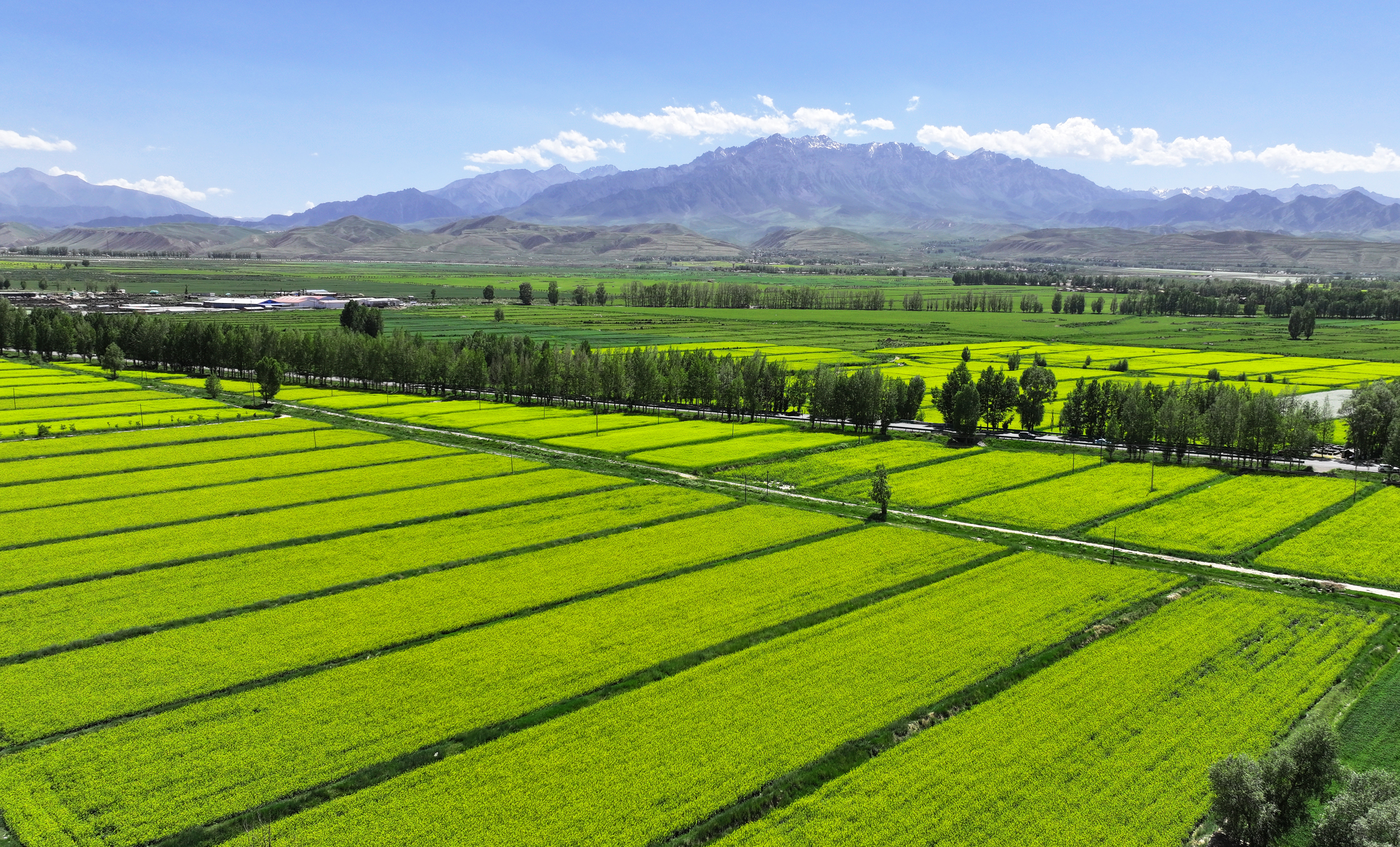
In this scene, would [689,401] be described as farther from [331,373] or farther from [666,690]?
[666,690]

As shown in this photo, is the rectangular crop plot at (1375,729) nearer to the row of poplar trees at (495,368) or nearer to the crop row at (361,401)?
the row of poplar trees at (495,368)

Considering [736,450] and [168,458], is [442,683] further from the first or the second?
[168,458]

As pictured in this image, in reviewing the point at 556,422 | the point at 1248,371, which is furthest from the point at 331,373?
the point at 1248,371

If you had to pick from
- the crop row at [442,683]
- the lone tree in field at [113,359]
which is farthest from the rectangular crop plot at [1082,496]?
the lone tree in field at [113,359]

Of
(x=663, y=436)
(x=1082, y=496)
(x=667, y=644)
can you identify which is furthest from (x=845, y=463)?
(x=667, y=644)

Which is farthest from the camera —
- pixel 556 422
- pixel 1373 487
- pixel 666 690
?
pixel 556 422
